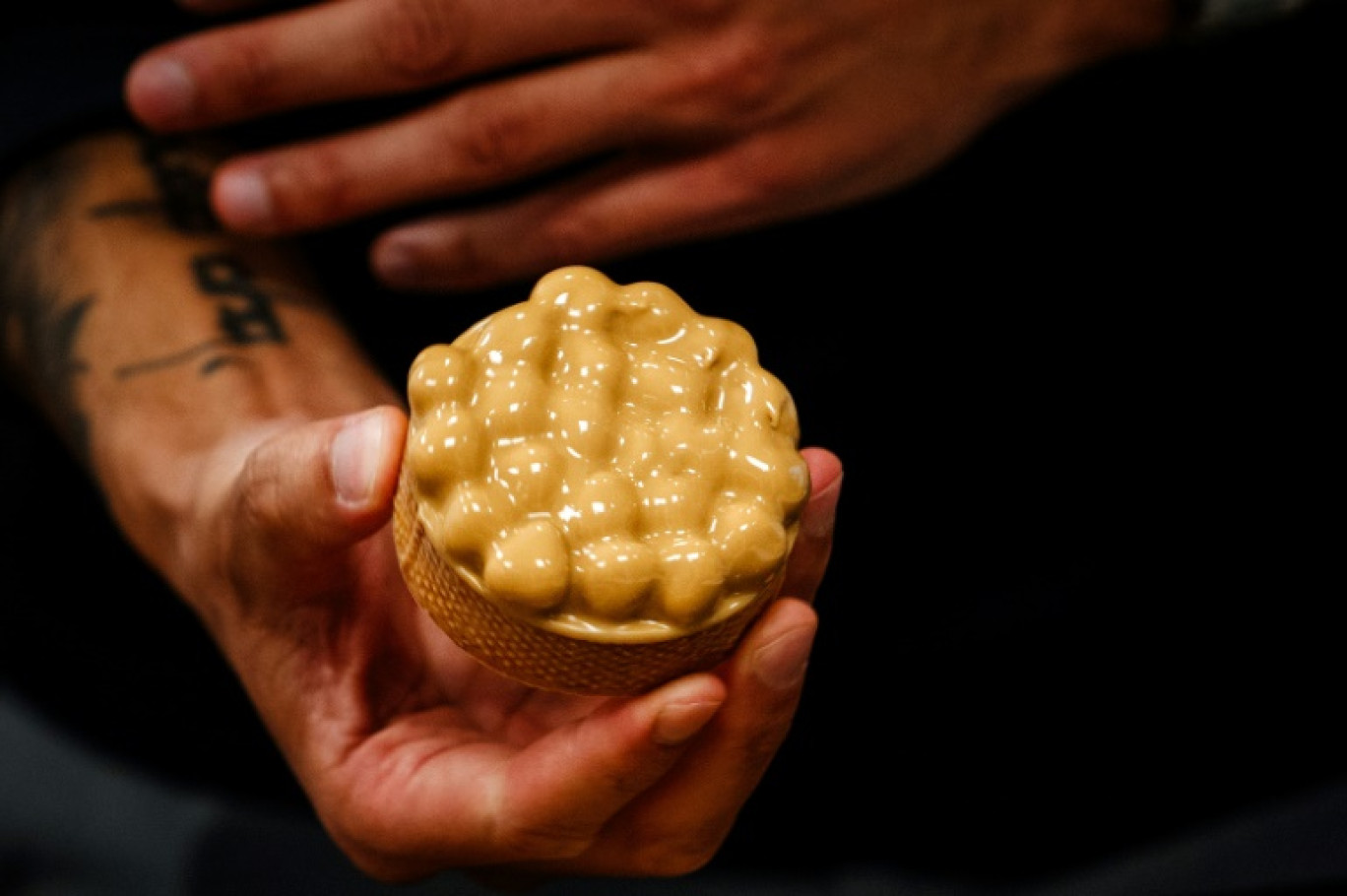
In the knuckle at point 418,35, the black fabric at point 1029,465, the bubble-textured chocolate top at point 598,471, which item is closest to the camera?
the bubble-textured chocolate top at point 598,471

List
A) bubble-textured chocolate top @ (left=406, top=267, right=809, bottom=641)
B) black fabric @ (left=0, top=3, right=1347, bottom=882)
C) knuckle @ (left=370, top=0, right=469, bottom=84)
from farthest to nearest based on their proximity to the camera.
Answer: black fabric @ (left=0, top=3, right=1347, bottom=882)
knuckle @ (left=370, top=0, right=469, bottom=84)
bubble-textured chocolate top @ (left=406, top=267, right=809, bottom=641)

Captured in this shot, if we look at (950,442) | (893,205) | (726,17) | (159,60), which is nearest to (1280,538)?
(950,442)

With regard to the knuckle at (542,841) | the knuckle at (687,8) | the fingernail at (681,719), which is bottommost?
Result: the knuckle at (542,841)

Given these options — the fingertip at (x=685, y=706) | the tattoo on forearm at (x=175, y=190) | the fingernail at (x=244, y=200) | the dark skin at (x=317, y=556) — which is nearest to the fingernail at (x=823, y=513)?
the dark skin at (x=317, y=556)

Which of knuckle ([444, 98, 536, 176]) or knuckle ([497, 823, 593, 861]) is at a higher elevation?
knuckle ([444, 98, 536, 176])

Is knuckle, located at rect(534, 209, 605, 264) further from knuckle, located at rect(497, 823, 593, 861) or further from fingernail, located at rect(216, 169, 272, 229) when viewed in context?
knuckle, located at rect(497, 823, 593, 861)

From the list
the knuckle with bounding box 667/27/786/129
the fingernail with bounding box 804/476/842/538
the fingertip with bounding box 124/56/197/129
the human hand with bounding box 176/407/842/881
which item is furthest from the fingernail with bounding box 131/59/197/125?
the fingernail with bounding box 804/476/842/538

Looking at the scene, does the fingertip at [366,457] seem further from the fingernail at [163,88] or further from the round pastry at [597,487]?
the fingernail at [163,88]

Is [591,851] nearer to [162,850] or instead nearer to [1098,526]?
[1098,526]
